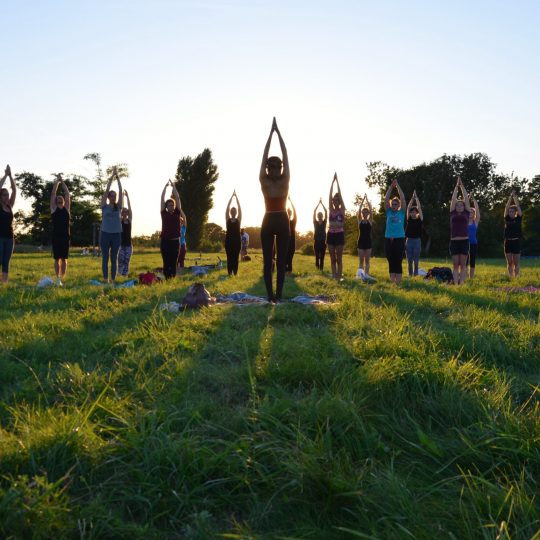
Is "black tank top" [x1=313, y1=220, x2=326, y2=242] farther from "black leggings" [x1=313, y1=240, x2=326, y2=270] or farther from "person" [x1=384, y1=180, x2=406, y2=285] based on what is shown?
"person" [x1=384, y1=180, x2=406, y2=285]

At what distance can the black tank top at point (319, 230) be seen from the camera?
15844 millimetres

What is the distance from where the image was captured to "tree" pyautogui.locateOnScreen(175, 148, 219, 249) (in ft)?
185

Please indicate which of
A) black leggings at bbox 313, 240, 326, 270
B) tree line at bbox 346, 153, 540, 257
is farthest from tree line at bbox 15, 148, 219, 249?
black leggings at bbox 313, 240, 326, 270

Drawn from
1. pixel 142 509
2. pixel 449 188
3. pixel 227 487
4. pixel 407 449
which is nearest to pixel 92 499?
pixel 142 509

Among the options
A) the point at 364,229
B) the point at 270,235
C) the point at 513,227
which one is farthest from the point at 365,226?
the point at 270,235

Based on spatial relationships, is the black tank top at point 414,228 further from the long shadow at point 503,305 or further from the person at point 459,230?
the long shadow at point 503,305

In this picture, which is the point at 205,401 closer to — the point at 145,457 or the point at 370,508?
Answer: the point at 145,457

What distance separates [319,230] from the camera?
16.0 metres

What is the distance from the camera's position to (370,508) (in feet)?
6.31

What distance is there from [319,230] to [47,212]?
55.2 m

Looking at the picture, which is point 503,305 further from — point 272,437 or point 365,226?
point 365,226

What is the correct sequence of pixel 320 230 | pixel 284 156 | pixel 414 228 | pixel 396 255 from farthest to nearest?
pixel 320 230 → pixel 414 228 → pixel 396 255 → pixel 284 156

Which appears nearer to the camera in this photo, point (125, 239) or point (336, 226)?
point (336, 226)

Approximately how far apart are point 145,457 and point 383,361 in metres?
1.84
